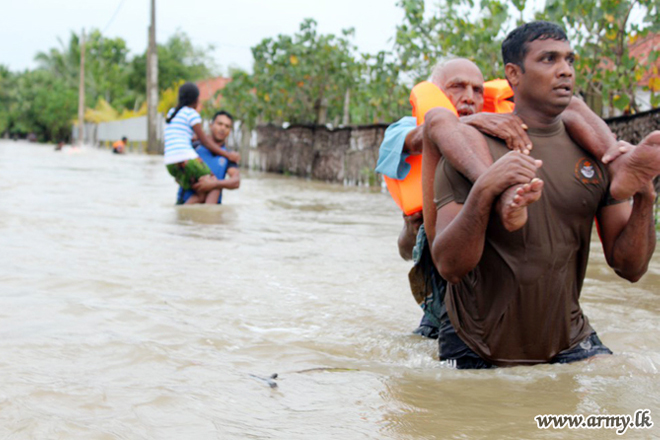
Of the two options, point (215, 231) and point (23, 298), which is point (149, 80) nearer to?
point (215, 231)

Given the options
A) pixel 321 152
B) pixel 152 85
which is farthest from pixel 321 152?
pixel 152 85

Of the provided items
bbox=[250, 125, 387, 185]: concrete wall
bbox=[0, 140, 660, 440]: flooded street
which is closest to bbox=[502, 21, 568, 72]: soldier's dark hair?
bbox=[0, 140, 660, 440]: flooded street

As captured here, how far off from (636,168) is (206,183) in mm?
6696

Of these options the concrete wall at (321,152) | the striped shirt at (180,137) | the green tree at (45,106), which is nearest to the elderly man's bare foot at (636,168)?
the striped shirt at (180,137)

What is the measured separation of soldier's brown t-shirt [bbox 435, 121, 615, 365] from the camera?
288 cm

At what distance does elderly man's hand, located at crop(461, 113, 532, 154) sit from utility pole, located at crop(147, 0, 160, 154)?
29591 mm

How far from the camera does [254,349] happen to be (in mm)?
3562

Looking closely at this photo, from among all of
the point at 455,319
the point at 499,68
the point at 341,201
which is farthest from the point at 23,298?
the point at 499,68

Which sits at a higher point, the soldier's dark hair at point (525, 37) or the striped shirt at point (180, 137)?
the soldier's dark hair at point (525, 37)

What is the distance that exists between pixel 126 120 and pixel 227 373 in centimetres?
4726

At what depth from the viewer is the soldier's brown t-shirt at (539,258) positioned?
9.45 feet

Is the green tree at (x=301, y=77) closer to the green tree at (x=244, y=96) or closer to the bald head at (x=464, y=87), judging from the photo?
the green tree at (x=244, y=96)

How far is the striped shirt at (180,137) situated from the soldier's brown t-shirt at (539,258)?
20.0 ft

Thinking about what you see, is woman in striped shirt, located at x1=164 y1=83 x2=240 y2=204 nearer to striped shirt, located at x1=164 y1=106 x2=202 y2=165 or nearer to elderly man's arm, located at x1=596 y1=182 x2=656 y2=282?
striped shirt, located at x1=164 y1=106 x2=202 y2=165
